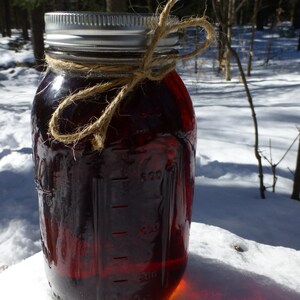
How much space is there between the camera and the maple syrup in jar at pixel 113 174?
65cm

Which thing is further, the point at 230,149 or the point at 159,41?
the point at 230,149

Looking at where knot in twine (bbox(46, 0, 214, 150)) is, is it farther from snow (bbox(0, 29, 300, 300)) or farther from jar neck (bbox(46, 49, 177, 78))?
snow (bbox(0, 29, 300, 300))

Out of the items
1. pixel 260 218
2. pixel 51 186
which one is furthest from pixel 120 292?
pixel 260 218

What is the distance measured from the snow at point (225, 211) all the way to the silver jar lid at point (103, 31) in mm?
529

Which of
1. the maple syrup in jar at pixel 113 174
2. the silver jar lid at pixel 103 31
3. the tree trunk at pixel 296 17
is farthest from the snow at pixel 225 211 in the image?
the tree trunk at pixel 296 17

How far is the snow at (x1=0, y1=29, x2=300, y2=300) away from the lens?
0.90 metres

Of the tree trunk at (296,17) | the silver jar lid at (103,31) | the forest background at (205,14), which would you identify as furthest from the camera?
the tree trunk at (296,17)

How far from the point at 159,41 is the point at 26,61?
9.11m

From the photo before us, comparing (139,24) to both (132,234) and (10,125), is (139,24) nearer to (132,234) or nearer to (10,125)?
(132,234)

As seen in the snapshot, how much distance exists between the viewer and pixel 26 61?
30.0 feet

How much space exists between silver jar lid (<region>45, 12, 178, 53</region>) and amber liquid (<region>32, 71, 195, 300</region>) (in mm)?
63

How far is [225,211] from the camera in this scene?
174 cm

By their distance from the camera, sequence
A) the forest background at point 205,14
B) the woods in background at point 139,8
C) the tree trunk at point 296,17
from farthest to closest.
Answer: the tree trunk at point 296,17 → the woods in background at point 139,8 → the forest background at point 205,14

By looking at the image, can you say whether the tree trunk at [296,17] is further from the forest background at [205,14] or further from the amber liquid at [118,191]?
the amber liquid at [118,191]
